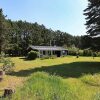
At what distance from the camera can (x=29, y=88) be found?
15.0 meters

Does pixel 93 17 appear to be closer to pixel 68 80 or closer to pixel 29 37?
pixel 68 80

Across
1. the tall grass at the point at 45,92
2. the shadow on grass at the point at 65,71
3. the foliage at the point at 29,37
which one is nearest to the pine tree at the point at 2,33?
the shadow on grass at the point at 65,71

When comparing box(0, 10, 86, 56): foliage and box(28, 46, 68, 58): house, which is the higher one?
box(0, 10, 86, 56): foliage

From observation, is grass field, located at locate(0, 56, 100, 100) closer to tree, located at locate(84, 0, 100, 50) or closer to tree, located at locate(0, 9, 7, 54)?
tree, located at locate(84, 0, 100, 50)

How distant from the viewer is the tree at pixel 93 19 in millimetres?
45659

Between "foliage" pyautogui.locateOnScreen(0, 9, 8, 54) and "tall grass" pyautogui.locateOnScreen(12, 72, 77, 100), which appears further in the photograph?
"foliage" pyautogui.locateOnScreen(0, 9, 8, 54)

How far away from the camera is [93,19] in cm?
4656

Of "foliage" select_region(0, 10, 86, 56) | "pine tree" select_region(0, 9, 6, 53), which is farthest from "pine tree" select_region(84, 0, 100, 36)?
"foliage" select_region(0, 10, 86, 56)

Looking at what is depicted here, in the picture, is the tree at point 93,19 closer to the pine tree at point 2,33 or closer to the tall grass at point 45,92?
the pine tree at point 2,33

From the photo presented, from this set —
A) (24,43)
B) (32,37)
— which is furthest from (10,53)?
(32,37)

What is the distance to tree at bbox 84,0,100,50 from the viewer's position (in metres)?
45.7

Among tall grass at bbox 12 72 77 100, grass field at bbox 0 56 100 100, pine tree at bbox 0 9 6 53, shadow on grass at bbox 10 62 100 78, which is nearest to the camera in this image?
tall grass at bbox 12 72 77 100

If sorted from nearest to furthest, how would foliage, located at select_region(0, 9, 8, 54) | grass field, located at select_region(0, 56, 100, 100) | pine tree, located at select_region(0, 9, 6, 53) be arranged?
grass field, located at select_region(0, 56, 100, 100) < pine tree, located at select_region(0, 9, 6, 53) < foliage, located at select_region(0, 9, 8, 54)

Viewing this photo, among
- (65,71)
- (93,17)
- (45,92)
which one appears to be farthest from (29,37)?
(45,92)
